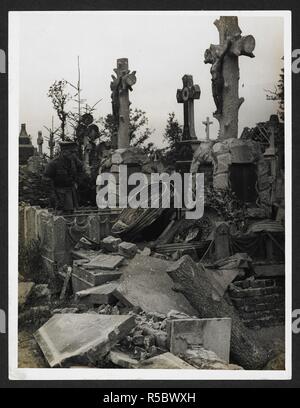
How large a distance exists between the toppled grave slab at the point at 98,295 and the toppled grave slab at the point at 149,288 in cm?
6

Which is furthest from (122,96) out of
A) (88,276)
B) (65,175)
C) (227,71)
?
(88,276)

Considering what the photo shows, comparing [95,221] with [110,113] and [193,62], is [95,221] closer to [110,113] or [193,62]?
[110,113]

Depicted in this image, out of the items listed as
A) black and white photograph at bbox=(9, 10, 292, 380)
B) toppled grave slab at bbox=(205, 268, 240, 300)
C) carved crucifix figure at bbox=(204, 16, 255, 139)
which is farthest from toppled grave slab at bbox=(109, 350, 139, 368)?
carved crucifix figure at bbox=(204, 16, 255, 139)

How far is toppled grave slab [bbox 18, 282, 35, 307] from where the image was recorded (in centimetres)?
558

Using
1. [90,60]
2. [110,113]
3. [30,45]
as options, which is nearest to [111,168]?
[110,113]

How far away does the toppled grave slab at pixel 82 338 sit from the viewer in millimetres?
5156

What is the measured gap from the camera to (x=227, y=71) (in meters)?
5.63

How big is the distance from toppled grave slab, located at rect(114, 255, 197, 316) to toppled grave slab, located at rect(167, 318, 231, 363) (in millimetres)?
148

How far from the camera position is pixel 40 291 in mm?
5633

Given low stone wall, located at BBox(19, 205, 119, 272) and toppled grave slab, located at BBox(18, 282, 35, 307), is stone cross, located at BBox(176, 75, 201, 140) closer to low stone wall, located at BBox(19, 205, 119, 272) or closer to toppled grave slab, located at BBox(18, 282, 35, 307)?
low stone wall, located at BBox(19, 205, 119, 272)

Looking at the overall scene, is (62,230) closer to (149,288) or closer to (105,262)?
(105,262)

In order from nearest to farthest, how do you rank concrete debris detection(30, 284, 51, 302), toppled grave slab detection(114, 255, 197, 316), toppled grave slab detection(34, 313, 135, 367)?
1. toppled grave slab detection(34, 313, 135, 367)
2. toppled grave slab detection(114, 255, 197, 316)
3. concrete debris detection(30, 284, 51, 302)

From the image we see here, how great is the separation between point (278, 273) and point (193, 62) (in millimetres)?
2280

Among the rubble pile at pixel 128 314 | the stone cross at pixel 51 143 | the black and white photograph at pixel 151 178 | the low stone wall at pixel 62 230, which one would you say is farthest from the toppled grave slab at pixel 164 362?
the stone cross at pixel 51 143
